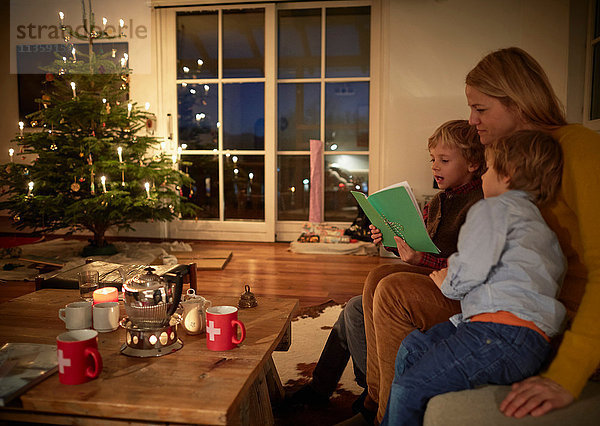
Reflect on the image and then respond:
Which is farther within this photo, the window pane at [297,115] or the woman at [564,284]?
the window pane at [297,115]

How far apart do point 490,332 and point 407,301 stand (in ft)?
0.98

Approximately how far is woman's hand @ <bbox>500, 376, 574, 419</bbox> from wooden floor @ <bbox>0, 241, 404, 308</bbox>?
1.79 m

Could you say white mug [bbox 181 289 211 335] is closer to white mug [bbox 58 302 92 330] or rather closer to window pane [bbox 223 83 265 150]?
white mug [bbox 58 302 92 330]

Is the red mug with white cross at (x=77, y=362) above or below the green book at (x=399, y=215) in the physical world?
below

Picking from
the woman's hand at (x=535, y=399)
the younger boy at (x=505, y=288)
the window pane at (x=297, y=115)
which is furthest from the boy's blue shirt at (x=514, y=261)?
the window pane at (x=297, y=115)

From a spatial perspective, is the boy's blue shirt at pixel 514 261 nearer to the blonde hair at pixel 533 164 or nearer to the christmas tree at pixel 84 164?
the blonde hair at pixel 533 164

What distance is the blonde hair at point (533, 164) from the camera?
99 centimetres

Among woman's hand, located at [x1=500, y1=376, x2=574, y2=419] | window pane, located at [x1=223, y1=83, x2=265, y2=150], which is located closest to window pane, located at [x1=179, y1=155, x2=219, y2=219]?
window pane, located at [x1=223, y1=83, x2=265, y2=150]

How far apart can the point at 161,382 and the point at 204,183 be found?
3.96m

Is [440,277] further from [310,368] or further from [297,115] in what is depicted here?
[297,115]

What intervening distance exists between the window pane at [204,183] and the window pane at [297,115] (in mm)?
742

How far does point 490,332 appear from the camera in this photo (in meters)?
0.94

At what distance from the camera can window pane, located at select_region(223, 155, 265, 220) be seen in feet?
15.3

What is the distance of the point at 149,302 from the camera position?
3.60ft
